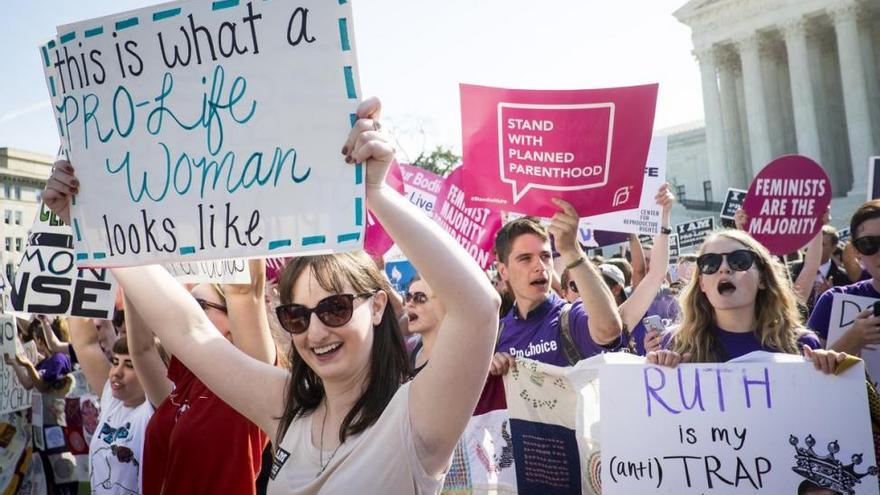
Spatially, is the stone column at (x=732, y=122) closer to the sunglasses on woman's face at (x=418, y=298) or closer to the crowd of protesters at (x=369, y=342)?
the crowd of protesters at (x=369, y=342)

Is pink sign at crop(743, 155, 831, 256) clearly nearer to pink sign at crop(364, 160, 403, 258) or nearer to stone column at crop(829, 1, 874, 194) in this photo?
pink sign at crop(364, 160, 403, 258)

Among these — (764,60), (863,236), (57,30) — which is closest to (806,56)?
(764,60)

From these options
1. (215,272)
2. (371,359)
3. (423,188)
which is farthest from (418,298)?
(423,188)

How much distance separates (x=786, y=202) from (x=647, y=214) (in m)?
1.97

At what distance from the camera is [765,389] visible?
134 inches

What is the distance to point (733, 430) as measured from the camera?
11.2 ft

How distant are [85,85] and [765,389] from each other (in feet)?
9.23

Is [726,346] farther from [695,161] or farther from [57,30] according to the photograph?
[695,161]

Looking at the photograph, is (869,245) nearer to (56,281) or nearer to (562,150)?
(562,150)

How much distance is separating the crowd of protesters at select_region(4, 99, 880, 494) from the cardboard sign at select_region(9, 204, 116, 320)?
323 mm

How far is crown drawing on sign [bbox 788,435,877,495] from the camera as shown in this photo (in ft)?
10.3

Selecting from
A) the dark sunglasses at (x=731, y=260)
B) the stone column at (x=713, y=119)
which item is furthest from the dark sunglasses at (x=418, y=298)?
the stone column at (x=713, y=119)

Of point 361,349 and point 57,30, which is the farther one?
point 57,30

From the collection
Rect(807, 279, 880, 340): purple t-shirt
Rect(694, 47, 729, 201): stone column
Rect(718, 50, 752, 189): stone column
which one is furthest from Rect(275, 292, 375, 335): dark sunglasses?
Rect(694, 47, 729, 201): stone column
